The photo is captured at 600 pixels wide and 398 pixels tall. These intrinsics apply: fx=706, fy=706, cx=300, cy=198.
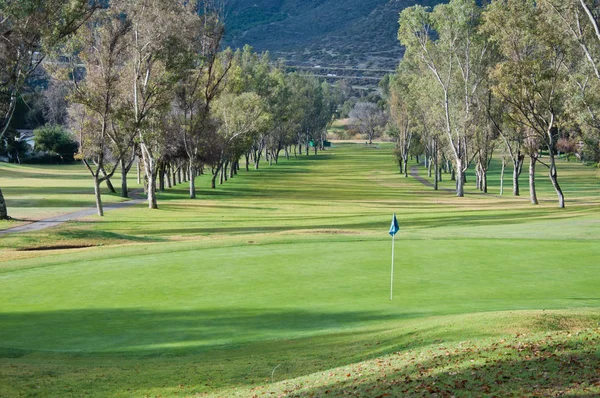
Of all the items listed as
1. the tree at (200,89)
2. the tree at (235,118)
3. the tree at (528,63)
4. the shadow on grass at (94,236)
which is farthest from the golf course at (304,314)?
the tree at (235,118)

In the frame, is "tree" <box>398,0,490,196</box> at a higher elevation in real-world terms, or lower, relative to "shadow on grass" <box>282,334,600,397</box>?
higher

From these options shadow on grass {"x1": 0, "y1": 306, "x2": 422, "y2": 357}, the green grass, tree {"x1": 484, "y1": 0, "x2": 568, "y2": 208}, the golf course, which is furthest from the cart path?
tree {"x1": 484, "y1": 0, "x2": 568, "y2": 208}

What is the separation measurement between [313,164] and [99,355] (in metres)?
138

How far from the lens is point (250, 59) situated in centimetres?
12400

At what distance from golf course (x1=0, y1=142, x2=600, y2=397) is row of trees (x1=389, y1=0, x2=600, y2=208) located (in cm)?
2252

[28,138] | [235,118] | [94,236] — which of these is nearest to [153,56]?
[94,236]

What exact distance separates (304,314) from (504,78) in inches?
1946

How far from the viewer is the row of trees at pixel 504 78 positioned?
58.8 meters

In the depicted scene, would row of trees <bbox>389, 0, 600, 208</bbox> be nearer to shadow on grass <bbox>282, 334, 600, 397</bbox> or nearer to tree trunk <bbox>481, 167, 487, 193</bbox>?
tree trunk <bbox>481, 167, 487, 193</bbox>

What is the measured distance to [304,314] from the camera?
17719 mm

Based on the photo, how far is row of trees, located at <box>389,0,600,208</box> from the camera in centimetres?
5881

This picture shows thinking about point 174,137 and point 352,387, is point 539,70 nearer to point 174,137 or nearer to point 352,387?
point 174,137

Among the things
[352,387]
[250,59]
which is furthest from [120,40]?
[250,59]

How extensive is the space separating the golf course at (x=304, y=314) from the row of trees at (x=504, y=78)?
2252 centimetres
